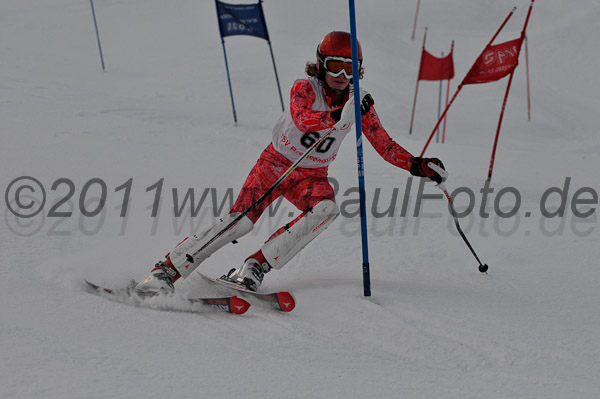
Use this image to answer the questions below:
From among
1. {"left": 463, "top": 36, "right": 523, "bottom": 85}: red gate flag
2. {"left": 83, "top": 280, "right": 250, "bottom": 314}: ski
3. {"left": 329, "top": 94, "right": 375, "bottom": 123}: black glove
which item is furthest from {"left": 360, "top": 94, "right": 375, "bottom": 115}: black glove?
{"left": 463, "top": 36, "right": 523, "bottom": 85}: red gate flag

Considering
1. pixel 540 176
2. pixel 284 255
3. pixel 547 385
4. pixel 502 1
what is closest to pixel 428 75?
pixel 540 176

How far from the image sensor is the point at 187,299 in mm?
2781

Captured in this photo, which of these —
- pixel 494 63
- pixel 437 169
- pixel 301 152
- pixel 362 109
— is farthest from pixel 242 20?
pixel 437 169

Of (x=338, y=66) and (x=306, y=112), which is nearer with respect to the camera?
(x=306, y=112)

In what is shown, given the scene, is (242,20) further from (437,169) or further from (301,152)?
(437,169)

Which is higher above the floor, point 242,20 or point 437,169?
point 242,20

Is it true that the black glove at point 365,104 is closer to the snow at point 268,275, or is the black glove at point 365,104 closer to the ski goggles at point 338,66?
the ski goggles at point 338,66

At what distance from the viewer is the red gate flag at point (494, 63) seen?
224 inches

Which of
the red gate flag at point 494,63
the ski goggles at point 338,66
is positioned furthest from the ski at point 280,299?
the red gate flag at point 494,63

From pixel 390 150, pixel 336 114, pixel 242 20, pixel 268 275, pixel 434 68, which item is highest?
pixel 242 20

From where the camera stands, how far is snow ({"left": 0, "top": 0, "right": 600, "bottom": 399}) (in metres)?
1.95

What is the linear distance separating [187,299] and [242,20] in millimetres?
7141

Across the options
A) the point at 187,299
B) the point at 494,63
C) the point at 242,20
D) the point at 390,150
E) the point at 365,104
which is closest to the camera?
the point at 187,299

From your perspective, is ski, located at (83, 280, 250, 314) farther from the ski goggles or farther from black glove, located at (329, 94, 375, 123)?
the ski goggles
